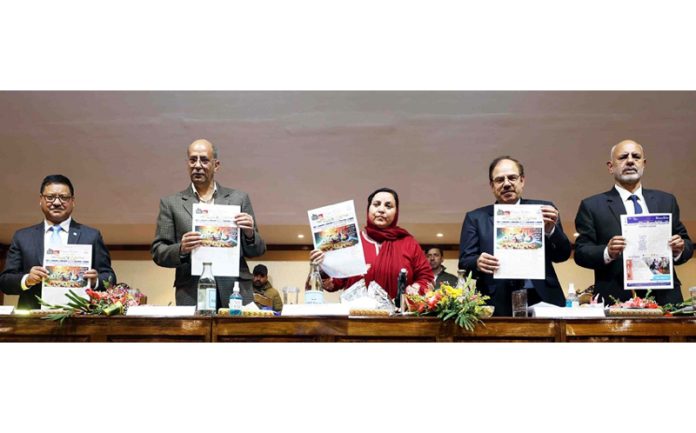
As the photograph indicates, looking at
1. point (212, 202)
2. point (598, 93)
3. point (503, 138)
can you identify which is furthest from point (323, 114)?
point (212, 202)

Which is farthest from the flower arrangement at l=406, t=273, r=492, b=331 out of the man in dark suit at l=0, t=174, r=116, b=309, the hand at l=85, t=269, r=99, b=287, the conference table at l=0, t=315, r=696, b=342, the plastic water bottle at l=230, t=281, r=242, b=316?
the man in dark suit at l=0, t=174, r=116, b=309

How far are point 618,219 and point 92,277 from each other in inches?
98.8

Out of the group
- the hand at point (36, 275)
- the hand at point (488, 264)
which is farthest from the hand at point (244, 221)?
the hand at point (488, 264)

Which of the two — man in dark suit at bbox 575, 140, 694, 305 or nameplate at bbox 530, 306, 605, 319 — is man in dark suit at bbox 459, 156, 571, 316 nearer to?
man in dark suit at bbox 575, 140, 694, 305

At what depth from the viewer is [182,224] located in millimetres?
3848

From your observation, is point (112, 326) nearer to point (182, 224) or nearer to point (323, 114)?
point (182, 224)

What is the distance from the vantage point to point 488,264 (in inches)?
140

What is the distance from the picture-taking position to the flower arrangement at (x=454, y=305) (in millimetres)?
3201

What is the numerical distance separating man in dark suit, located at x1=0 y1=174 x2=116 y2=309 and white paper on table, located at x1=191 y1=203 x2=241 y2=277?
703mm

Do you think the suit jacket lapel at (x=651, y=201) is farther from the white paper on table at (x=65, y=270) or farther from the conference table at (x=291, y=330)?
the white paper on table at (x=65, y=270)

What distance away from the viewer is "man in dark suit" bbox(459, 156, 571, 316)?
12.4 feet

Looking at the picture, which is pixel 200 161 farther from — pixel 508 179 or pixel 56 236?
pixel 508 179

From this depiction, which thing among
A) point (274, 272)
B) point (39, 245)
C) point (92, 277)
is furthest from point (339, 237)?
point (274, 272)

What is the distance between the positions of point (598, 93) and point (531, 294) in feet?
11.8
